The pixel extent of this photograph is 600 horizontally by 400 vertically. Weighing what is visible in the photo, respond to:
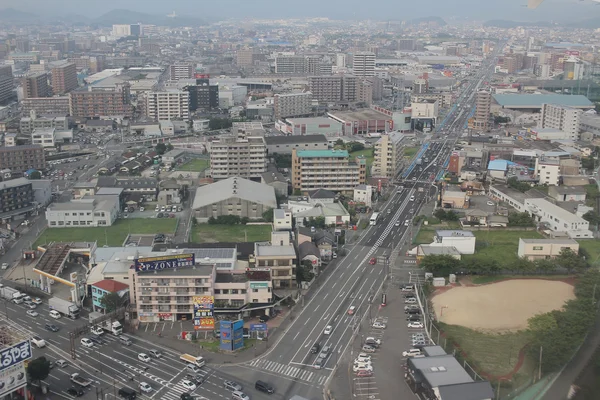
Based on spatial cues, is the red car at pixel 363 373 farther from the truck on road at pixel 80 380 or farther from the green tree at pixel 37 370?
the green tree at pixel 37 370

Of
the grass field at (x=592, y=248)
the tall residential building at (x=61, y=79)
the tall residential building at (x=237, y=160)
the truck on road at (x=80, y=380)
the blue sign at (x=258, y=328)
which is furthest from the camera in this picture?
the tall residential building at (x=61, y=79)

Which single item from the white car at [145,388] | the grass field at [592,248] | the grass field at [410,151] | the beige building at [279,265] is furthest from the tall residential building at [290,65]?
the white car at [145,388]

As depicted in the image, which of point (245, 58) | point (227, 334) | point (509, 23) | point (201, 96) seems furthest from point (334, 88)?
point (509, 23)

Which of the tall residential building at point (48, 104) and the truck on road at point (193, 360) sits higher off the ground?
the tall residential building at point (48, 104)

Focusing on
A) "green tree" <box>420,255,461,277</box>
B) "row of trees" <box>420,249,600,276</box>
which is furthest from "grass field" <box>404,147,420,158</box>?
"green tree" <box>420,255,461,277</box>

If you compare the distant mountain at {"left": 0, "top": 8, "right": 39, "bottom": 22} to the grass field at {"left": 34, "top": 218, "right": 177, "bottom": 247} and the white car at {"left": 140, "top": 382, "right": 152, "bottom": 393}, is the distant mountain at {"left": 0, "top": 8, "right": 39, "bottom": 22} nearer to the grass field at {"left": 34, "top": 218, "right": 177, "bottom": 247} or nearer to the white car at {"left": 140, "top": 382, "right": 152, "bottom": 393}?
the grass field at {"left": 34, "top": 218, "right": 177, "bottom": 247}

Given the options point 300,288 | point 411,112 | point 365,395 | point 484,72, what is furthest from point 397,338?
point 484,72

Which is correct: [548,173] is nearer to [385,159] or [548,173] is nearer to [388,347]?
[385,159]
